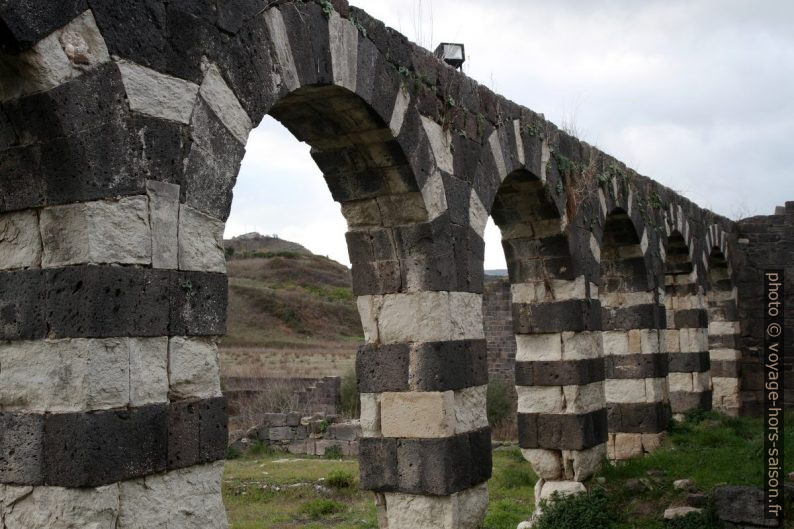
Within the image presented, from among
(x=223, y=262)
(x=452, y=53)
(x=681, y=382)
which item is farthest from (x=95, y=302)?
(x=681, y=382)

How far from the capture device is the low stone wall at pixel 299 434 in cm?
1648

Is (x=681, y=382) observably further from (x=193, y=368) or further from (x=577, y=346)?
(x=193, y=368)

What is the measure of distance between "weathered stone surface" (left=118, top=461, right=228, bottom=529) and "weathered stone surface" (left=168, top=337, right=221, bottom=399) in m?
0.36

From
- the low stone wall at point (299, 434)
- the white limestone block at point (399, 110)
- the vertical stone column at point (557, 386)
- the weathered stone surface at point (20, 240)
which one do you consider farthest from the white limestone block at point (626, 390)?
the weathered stone surface at point (20, 240)

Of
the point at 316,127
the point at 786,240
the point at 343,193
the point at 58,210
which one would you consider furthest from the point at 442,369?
the point at 786,240

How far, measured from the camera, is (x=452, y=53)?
7.53m

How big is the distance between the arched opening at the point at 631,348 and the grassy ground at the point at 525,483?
1.56 feet

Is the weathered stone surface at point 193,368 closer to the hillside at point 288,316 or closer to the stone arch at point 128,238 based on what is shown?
the stone arch at point 128,238

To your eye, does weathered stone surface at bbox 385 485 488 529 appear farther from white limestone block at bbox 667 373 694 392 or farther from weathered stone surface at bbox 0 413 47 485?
white limestone block at bbox 667 373 694 392

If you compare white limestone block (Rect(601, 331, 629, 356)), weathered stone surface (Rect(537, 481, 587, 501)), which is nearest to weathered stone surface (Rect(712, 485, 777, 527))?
weathered stone surface (Rect(537, 481, 587, 501))

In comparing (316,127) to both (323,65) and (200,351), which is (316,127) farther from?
(200,351)

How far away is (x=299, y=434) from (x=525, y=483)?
617cm

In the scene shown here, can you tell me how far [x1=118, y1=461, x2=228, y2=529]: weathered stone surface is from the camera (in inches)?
148

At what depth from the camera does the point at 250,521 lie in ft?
34.5
